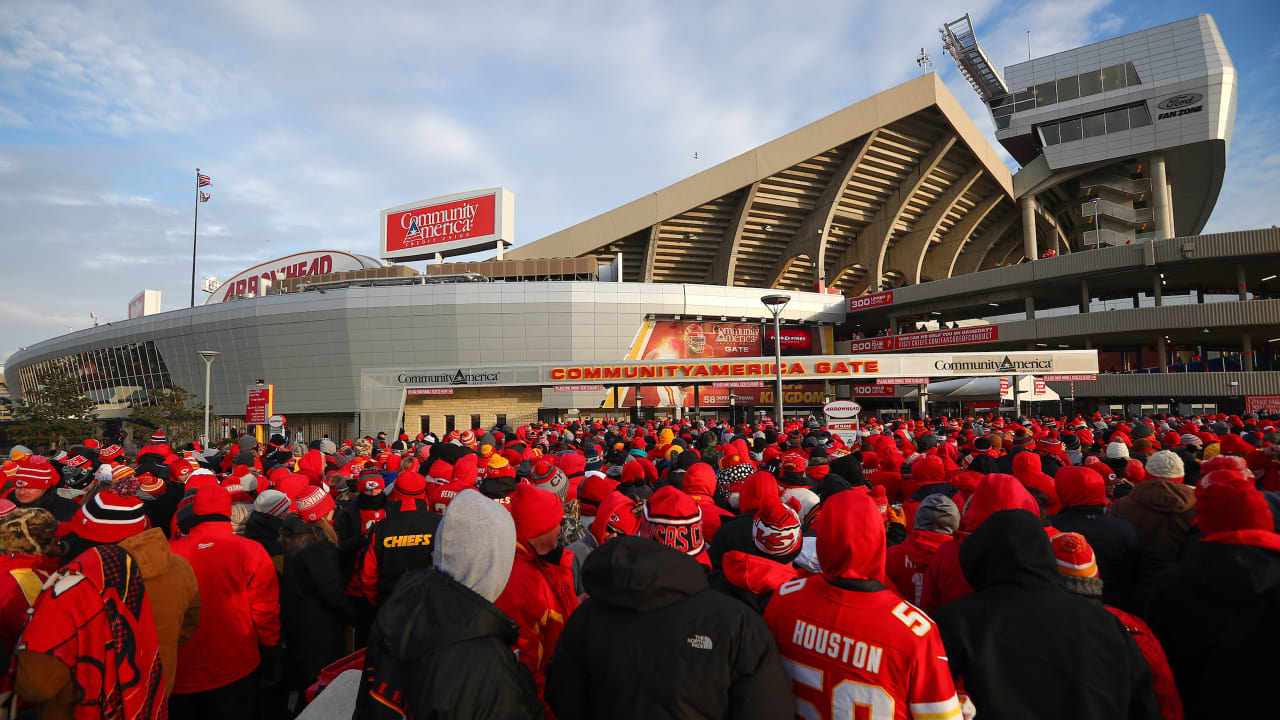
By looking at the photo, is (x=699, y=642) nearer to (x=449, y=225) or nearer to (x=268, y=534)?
(x=268, y=534)

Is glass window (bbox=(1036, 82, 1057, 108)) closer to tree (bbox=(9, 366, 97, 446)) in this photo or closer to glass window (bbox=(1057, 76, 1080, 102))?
glass window (bbox=(1057, 76, 1080, 102))

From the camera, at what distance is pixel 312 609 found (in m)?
4.35

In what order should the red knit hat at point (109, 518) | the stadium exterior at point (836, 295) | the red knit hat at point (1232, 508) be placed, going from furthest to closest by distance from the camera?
the stadium exterior at point (836, 295) < the red knit hat at point (109, 518) < the red knit hat at point (1232, 508)

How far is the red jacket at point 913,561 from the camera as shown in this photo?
3.61 m

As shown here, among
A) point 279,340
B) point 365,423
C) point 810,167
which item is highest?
point 810,167

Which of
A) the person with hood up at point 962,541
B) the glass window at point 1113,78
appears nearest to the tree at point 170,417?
the person with hood up at point 962,541

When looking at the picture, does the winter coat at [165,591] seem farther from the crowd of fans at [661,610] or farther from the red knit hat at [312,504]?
the red knit hat at [312,504]

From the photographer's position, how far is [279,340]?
130 ft

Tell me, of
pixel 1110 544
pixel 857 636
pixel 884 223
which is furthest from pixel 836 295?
pixel 857 636

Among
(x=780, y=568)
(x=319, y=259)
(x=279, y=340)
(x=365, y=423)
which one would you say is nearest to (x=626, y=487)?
(x=780, y=568)

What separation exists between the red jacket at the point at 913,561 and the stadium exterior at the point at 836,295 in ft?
81.2

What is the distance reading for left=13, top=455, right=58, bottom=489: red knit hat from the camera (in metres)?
6.32

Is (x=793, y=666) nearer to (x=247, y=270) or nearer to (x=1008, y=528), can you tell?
(x=1008, y=528)

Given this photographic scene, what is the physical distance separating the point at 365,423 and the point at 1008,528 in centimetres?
3066
